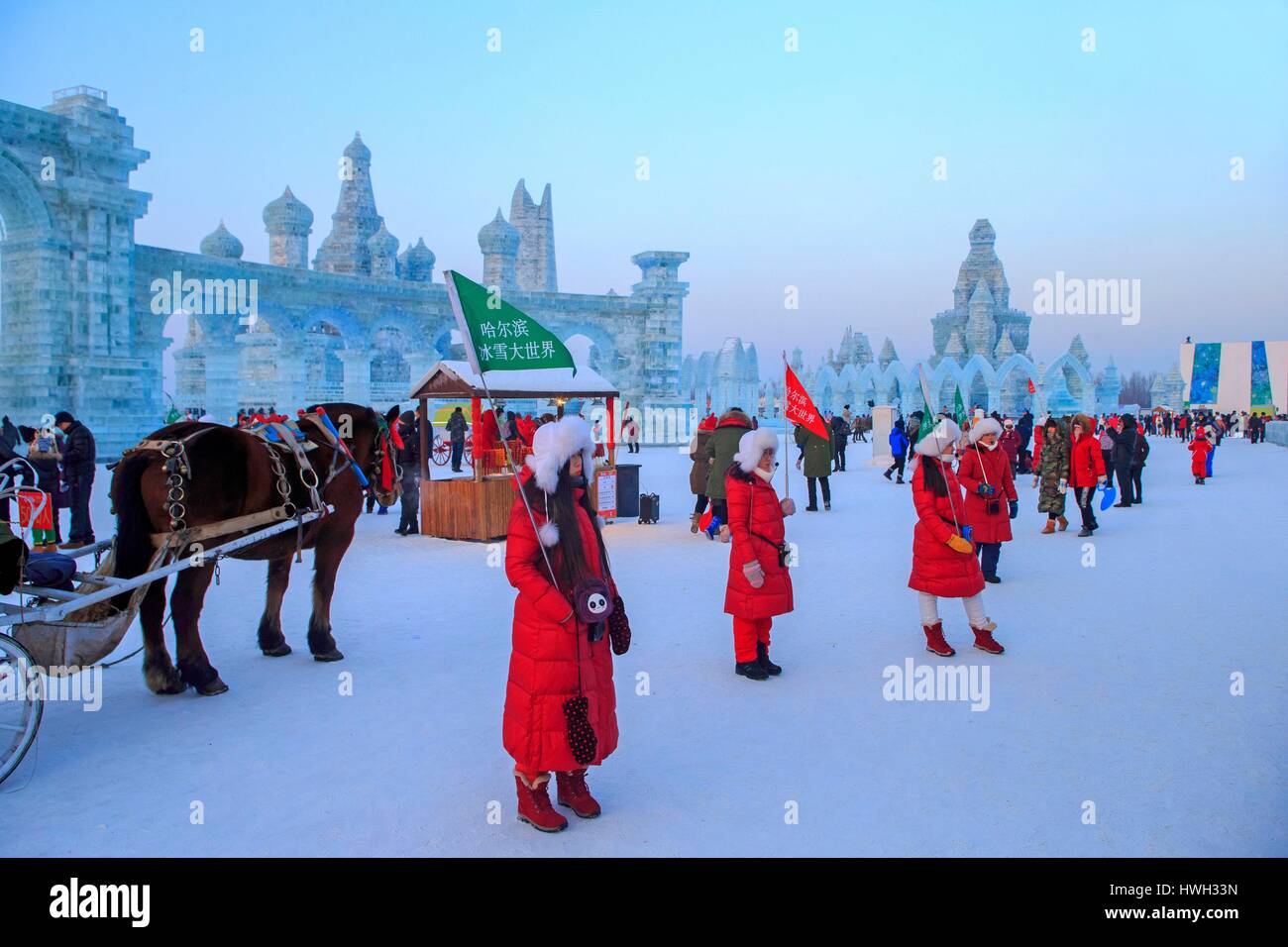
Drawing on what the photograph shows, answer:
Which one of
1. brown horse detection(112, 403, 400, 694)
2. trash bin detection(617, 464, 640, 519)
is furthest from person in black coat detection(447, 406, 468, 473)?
brown horse detection(112, 403, 400, 694)

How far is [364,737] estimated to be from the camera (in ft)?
15.2

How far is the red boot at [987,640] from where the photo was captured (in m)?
6.07

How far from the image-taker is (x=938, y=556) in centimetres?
595

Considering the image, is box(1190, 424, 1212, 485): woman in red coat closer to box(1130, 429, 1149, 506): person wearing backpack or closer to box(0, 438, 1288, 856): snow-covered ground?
box(1130, 429, 1149, 506): person wearing backpack

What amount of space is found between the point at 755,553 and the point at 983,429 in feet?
9.40

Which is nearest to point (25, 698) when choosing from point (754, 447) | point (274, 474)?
point (274, 474)

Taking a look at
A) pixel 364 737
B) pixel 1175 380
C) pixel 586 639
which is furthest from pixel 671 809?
pixel 1175 380

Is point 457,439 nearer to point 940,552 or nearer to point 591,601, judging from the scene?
point 940,552

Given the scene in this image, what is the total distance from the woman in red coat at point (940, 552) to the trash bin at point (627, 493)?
7.81 m

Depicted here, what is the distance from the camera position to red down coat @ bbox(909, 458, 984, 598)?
5.91 meters

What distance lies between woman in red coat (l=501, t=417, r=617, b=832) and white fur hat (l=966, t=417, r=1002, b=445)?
4.50 meters

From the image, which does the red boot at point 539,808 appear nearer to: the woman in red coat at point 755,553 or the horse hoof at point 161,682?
the woman in red coat at point 755,553

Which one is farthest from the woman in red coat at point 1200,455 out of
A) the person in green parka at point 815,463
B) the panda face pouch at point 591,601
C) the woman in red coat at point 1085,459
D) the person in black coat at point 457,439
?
the panda face pouch at point 591,601
